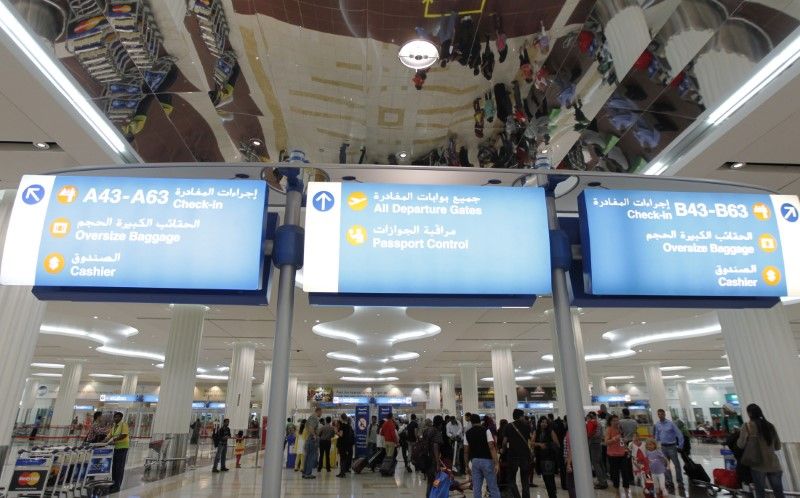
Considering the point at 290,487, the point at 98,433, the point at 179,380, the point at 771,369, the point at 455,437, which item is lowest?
the point at 290,487

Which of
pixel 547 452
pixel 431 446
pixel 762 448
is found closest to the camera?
pixel 762 448

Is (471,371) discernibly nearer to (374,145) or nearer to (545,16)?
(374,145)

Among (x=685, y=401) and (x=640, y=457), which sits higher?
(x=685, y=401)

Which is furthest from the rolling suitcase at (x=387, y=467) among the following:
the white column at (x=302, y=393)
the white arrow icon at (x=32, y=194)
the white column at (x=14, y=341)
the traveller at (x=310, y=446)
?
the white column at (x=302, y=393)

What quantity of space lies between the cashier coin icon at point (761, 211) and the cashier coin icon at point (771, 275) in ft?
1.13

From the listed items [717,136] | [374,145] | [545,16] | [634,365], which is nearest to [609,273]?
[545,16]

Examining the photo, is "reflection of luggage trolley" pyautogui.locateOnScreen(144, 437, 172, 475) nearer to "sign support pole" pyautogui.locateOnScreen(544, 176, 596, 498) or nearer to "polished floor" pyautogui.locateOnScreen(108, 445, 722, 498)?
"polished floor" pyautogui.locateOnScreen(108, 445, 722, 498)

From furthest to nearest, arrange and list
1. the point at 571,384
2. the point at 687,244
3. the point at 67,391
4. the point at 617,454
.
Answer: the point at 67,391, the point at 617,454, the point at 687,244, the point at 571,384

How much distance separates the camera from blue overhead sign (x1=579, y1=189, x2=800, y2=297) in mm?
2957

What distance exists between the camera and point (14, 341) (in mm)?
6688

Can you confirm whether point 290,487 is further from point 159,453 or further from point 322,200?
Result: point 322,200

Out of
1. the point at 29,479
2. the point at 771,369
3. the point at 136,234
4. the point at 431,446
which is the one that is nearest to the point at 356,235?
the point at 136,234

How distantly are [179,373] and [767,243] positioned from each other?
50.7 ft

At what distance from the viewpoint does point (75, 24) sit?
16.0 ft
